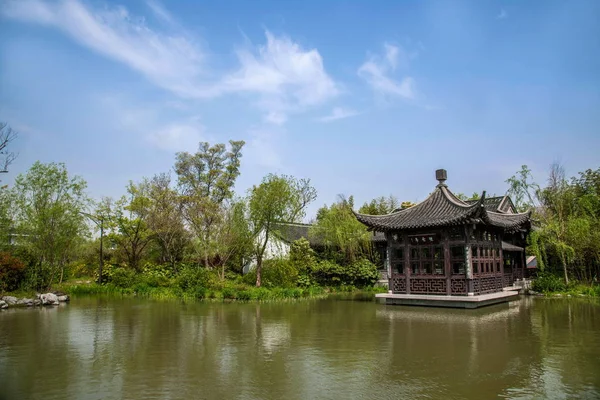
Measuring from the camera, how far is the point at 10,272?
17391mm

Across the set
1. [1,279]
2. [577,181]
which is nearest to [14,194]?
[1,279]

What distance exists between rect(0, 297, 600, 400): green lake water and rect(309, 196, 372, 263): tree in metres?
10.3

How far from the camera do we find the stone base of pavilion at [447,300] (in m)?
14.3

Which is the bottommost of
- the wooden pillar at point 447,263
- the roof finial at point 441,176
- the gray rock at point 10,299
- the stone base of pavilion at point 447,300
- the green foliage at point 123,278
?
the gray rock at point 10,299

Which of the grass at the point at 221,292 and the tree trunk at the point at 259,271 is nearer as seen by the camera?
the grass at the point at 221,292

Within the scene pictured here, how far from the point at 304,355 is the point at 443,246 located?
9.15m

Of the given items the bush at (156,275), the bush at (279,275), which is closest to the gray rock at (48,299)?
the bush at (156,275)

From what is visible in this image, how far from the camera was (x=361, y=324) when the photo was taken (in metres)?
11.2

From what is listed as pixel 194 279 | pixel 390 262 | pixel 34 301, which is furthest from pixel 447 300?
pixel 34 301

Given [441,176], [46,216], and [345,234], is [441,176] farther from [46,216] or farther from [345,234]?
[46,216]

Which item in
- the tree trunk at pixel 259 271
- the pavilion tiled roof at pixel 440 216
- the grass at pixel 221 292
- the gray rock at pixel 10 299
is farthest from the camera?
the tree trunk at pixel 259 271

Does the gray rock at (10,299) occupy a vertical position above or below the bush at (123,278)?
below

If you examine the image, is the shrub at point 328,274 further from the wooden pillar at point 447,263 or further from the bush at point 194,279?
the wooden pillar at point 447,263

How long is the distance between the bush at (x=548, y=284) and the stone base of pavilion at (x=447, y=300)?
2.95 m
